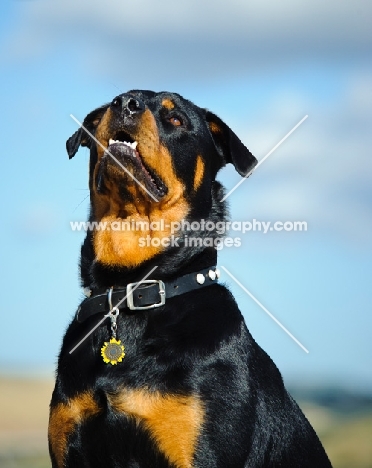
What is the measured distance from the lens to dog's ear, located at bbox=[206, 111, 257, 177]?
4562 mm

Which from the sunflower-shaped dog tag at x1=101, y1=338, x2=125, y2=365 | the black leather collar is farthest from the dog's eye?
the sunflower-shaped dog tag at x1=101, y1=338, x2=125, y2=365

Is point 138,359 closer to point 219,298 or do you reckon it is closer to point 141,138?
point 219,298

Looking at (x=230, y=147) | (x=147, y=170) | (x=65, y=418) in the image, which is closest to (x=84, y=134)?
(x=147, y=170)

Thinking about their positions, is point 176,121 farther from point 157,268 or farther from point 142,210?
point 157,268

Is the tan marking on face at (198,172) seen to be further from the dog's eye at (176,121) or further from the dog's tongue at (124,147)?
the dog's tongue at (124,147)

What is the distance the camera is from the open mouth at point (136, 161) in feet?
13.7

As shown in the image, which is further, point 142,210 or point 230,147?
point 230,147

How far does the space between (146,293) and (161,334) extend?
0.79 ft

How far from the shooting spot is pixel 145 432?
372 centimetres

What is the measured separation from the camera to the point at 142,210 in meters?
4.32

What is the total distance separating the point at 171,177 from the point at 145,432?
148 cm

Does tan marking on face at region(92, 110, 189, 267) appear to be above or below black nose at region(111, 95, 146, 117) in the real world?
below

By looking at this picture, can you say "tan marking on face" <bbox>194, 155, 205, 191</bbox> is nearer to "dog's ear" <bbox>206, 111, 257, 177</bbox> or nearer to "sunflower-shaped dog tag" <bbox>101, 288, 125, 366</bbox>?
"dog's ear" <bbox>206, 111, 257, 177</bbox>

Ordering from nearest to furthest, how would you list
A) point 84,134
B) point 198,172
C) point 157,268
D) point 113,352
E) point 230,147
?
point 113,352, point 157,268, point 198,172, point 230,147, point 84,134
